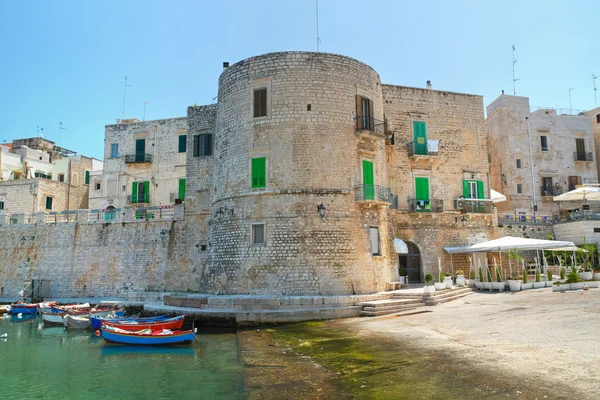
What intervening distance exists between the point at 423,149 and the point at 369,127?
526 centimetres

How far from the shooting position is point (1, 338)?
1811cm

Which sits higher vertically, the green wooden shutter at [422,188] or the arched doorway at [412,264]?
the green wooden shutter at [422,188]

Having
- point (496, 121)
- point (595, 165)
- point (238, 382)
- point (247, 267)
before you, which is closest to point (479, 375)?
point (238, 382)

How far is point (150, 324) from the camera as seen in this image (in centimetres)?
1622

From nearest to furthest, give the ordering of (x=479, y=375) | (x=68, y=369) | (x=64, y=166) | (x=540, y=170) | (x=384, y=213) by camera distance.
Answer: (x=479, y=375) < (x=68, y=369) < (x=384, y=213) < (x=540, y=170) < (x=64, y=166)

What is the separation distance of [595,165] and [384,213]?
66.5 feet

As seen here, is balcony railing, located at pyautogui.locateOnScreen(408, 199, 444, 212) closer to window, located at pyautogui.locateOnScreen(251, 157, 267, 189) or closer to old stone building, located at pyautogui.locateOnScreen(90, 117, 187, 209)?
window, located at pyautogui.locateOnScreen(251, 157, 267, 189)

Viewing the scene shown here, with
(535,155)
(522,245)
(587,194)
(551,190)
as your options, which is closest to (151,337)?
(522,245)

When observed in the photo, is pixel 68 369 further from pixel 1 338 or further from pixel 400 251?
pixel 400 251

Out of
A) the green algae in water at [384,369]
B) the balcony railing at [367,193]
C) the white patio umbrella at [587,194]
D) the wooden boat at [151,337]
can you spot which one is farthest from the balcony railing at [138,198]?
the white patio umbrella at [587,194]

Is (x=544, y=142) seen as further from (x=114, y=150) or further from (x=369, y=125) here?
(x=114, y=150)

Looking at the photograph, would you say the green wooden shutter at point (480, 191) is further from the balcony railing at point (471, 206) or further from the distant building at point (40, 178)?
the distant building at point (40, 178)

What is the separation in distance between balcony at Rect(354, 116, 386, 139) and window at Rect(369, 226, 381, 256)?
4.02 meters

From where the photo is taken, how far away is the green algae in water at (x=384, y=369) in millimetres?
7918
